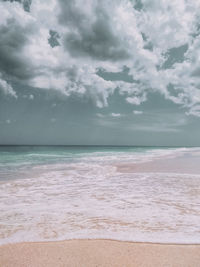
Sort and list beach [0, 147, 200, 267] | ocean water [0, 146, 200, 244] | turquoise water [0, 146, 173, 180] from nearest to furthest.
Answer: beach [0, 147, 200, 267], ocean water [0, 146, 200, 244], turquoise water [0, 146, 173, 180]

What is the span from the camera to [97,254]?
2922mm

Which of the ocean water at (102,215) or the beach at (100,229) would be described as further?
the ocean water at (102,215)

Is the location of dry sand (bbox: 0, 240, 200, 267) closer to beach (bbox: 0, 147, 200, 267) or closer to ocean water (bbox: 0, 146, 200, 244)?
beach (bbox: 0, 147, 200, 267)

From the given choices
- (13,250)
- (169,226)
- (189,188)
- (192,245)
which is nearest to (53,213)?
(13,250)

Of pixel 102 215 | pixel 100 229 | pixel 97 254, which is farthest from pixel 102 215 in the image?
pixel 97 254

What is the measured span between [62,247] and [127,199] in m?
3.51

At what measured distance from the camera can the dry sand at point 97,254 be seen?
106 inches

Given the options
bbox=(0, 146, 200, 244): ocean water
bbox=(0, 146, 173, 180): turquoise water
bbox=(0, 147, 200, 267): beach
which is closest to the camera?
bbox=(0, 147, 200, 267): beach

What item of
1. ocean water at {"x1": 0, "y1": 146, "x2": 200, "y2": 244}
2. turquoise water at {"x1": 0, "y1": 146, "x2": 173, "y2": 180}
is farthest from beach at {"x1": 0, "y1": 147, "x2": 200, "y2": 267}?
turquoise water at {"x1": 0, "y1": 146, "x2": 173, "y2": 180}

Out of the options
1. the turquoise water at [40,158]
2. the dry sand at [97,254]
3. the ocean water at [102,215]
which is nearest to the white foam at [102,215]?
the ocean water at [102,215]

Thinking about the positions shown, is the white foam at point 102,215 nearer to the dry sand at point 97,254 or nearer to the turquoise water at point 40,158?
the dry sand at point 97,254

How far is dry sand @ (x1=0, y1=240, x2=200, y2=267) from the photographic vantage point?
2.69 metres

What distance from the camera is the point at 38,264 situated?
105 inches

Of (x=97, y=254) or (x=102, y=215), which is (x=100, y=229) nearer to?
(x=102, y=215)
